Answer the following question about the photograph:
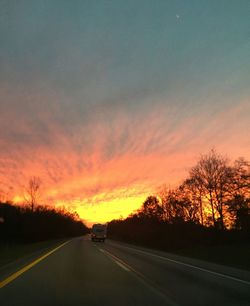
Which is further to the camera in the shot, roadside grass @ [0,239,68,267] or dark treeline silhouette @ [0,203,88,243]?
dark treeline silhouette @ [0,203,88,243]

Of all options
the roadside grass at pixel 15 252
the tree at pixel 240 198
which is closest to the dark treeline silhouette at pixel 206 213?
the tree at pixel 240 198

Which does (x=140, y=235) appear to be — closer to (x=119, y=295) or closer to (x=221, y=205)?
(x=221, y=205)

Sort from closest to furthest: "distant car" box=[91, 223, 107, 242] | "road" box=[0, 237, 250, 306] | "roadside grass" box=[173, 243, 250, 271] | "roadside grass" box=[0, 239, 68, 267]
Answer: "road" box=[0, 237, 250, 306] < "roadside grass" box=[173, 243, 250, 271] < "roadside grass" box=[0, 239, 68, 267] < "distant car" box=[91, 223, 107, 242]

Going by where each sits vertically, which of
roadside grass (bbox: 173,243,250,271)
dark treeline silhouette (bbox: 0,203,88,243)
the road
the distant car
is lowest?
the road

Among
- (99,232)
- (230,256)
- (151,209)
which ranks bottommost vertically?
(230,256)

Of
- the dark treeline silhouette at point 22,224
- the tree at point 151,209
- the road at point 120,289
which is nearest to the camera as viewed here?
the road at point 120,289

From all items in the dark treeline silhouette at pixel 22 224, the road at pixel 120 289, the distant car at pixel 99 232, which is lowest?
the road at pixel 120 289

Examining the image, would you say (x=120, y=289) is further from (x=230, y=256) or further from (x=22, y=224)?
(x=22, y=224)

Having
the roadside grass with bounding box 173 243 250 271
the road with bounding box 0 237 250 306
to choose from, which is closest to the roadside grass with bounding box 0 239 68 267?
the road with bounding box 0 237 250 306

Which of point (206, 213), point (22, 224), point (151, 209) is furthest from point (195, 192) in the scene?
point (22, 224)

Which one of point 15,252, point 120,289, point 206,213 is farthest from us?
point 206,213

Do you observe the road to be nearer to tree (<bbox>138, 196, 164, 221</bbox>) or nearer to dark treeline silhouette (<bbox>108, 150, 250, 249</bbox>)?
dark treeline silhouette (<bbox>108, 150, 250, 249</bbox>)

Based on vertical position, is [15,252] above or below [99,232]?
below

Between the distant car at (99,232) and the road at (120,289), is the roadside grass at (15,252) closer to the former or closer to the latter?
the road at (120,289)
